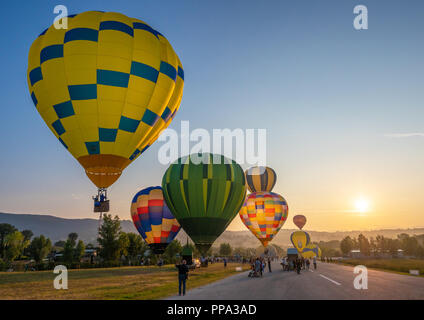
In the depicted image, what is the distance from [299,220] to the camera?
83.5 m

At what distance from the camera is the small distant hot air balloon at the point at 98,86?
17.6m

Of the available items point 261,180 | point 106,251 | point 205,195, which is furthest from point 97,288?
point 261,180

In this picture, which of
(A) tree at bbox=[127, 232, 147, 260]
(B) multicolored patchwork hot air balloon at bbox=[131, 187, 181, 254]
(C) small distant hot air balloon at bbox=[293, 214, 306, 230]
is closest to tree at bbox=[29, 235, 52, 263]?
(A) tree at bbox=[127, 232, 147, 260]

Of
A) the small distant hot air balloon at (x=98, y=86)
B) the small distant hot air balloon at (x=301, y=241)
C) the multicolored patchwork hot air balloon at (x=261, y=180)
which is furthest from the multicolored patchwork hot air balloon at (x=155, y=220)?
the small distant hot air balloon at (x=301, y=241)

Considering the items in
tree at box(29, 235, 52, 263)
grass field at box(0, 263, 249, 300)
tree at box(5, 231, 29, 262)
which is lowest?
tree at box(29, 235, 52, 263)

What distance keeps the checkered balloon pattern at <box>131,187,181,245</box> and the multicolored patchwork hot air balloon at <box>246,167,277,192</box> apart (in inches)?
806

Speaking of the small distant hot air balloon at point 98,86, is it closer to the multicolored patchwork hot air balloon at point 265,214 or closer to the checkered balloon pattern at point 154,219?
the checkered balloon pattern at point 154,219

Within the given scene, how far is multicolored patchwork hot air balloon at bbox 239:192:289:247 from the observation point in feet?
153

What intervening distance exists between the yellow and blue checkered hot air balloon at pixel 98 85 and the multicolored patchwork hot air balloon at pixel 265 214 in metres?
30.8

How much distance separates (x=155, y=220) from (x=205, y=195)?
510 inches

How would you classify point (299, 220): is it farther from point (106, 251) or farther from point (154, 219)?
point (154, 219)

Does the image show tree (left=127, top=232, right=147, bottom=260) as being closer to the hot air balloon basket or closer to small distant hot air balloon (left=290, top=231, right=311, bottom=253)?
small distant hot air balloon (left=290, top=231, right=311, bottom=253)
